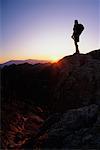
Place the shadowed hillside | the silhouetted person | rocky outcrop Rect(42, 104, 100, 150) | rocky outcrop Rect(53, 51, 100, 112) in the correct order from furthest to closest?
the silhouetted person → rocky outcrop Rect(53, 51, 100, 112) → the shadowed hillside → rocky outcrop Rect(42, 104, 100, 150)

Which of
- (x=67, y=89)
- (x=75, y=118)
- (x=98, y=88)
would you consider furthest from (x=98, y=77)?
(x=75, y=118)

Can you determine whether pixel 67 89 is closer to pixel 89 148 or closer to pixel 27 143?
pixel 27 143

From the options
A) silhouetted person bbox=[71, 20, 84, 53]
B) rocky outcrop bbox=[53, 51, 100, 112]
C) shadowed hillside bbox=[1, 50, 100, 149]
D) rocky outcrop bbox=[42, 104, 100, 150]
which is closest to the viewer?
rocky outcrop bbox=[42, 104, 100, 150]

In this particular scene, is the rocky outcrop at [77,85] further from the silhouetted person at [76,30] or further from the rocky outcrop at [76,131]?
the rocky outcrop at [76,131]

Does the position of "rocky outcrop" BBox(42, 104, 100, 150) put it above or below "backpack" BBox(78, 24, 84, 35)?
below

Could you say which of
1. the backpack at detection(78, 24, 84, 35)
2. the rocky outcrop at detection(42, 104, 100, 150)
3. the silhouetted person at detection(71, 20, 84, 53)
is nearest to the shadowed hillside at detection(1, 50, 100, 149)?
the rocky outcrop at detection(42, 104, 100, 150)

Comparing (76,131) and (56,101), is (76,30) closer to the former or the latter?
(56,101)

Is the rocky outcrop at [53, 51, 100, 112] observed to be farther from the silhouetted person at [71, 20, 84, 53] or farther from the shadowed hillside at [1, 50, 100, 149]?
the silhouetted person at [71, 20, 84, 53]

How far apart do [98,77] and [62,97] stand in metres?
3.61

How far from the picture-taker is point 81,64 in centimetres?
2719

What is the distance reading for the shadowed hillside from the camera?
1697cm

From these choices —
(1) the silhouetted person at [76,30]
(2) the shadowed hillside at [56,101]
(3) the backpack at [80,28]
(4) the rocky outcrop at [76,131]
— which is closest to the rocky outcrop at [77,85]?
(2) the shadowed hillside at [56,101]

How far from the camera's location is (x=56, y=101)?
82.0 feet

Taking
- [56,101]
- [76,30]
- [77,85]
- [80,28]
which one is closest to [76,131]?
[77,85]
